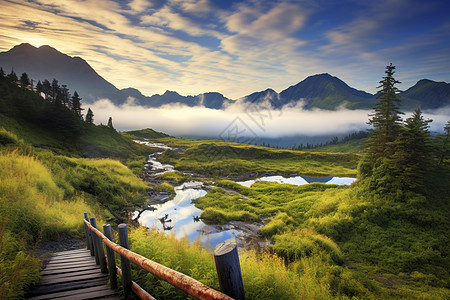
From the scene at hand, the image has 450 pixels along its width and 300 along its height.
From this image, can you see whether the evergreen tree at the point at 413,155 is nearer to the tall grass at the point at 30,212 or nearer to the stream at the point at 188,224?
the stream at the point at 188,224

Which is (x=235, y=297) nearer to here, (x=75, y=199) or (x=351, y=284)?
(x=351, y=284)

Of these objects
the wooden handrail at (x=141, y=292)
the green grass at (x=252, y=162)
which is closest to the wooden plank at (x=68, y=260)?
the wooden handrail at (x=141, y=292)

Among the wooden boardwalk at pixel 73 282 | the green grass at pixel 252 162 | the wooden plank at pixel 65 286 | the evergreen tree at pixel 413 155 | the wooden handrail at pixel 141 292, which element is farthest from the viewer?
the green grass at pixel 252 162

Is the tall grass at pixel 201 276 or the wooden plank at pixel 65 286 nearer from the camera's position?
the wooden plank at pixel 65 286

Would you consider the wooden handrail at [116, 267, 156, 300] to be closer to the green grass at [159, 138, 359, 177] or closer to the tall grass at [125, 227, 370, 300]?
the tall grass at [125, 227, 370, 300]

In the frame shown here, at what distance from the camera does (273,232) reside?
20438 millimetres

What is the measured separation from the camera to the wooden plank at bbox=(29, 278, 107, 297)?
225 inches

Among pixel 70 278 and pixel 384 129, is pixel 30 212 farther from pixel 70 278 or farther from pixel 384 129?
pixel 384 129

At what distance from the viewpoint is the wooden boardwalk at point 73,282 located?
559 cm

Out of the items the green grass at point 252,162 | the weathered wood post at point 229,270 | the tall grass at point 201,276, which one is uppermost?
the weathered wood post at point 229,270

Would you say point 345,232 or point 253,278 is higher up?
point 253,278

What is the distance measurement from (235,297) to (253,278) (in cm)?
391

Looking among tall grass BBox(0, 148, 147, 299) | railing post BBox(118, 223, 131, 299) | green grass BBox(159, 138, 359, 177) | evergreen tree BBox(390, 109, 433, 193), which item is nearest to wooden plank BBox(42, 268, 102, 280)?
tall grass BBox(0, 148, 147, 299)

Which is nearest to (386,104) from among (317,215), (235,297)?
(317,215)
